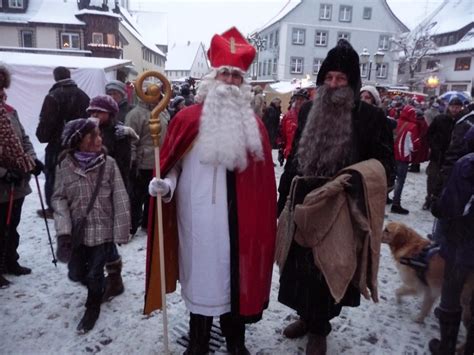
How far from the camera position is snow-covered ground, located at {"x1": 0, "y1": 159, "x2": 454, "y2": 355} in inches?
125

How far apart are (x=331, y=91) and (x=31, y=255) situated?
404cm

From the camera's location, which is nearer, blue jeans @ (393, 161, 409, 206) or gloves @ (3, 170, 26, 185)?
gloves @ (3, 170, 26, 185)

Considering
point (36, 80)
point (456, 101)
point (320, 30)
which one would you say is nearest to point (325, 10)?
point (320, 30)

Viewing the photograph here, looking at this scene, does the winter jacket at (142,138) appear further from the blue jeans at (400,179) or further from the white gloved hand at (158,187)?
the blue jeans at (400,179)

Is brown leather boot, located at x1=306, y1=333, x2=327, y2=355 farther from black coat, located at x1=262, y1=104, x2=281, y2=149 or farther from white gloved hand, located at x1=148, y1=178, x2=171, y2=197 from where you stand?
black coat, located at x1=262, y1=104, x2=281, y2=149

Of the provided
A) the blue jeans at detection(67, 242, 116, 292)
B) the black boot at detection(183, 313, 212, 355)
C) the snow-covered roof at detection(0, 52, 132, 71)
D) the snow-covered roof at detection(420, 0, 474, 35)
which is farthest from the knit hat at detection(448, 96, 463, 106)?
the snow-covered roof at detection(420, 0, 474, 35)

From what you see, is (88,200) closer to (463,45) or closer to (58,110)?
(58,110)

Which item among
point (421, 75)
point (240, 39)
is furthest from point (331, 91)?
point (421, 75)

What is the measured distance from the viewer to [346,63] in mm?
2789

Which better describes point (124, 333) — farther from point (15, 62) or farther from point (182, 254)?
point (15, 62)

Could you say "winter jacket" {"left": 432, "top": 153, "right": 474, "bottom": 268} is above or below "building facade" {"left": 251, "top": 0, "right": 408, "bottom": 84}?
below

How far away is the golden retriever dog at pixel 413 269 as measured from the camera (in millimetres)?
3365

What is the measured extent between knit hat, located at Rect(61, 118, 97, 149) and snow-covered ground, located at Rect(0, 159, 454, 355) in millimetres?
1590

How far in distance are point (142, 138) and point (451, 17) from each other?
46.2 meters
